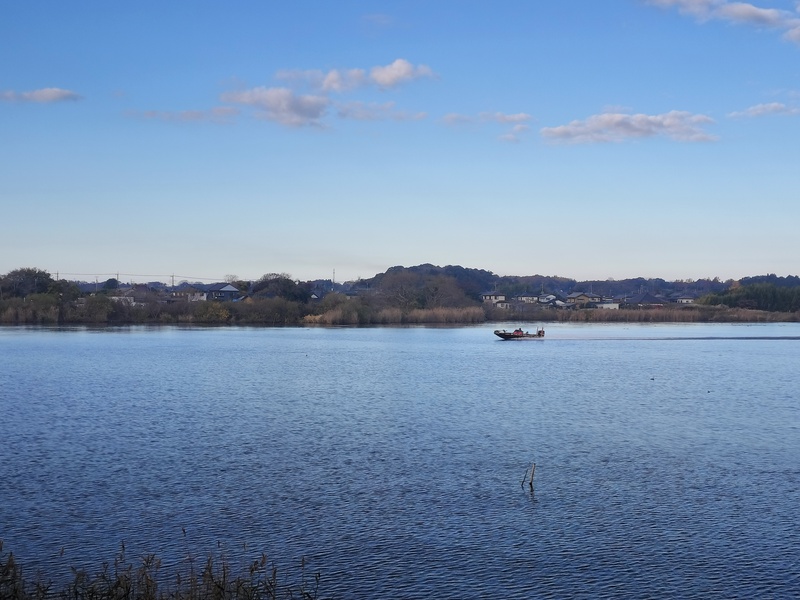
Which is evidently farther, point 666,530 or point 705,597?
point 666,530

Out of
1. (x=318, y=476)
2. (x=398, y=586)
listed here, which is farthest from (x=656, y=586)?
(x=318, y=476)

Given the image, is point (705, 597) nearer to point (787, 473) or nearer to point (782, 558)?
point (782, 558)

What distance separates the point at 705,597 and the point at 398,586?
3.94 metres

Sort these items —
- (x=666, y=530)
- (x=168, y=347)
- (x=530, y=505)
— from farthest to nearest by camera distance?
1. (x=168, y=347)
2. (x=530, y=505)
3. (x=666, y=530)

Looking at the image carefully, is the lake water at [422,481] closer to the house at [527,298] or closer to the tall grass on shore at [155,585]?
the tall grass on shore at [155,585]

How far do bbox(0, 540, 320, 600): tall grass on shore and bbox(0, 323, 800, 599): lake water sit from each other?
1.79ft

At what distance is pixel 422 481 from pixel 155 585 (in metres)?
7.40

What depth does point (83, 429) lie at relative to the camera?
22.0m

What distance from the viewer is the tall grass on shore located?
9320mm

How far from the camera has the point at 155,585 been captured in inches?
377

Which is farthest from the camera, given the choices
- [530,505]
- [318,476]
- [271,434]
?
[271,434]

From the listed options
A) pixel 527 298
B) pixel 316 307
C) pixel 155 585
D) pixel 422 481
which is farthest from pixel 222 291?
pixel 155 585

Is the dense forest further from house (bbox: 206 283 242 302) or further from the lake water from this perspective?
the lake water

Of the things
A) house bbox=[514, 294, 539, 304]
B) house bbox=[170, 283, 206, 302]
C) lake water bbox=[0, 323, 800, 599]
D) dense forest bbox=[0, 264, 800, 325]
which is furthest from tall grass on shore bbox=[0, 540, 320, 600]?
house bbox=[514, 294, 539, 304]
